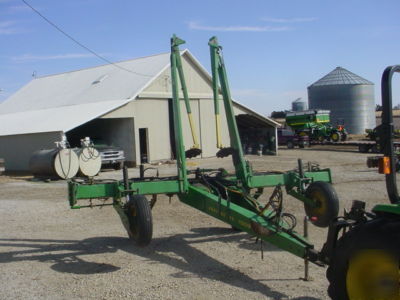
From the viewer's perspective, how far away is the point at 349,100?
4975cm

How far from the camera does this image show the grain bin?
1958 cm

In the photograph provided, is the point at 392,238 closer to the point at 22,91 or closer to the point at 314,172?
the point at 314,172

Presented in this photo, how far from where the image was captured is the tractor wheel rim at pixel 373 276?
13.3ft

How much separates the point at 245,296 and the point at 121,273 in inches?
72.4

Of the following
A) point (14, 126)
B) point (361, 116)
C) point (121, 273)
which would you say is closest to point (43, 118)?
point (14, 126)

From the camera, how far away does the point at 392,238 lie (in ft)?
13.4

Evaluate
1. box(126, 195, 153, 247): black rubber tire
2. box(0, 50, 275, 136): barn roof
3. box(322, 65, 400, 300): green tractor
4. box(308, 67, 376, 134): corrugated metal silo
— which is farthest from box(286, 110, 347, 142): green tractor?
box(322, 65, 400, 300): green tractor

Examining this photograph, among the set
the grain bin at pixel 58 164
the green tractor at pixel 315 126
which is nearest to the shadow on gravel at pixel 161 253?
the grain bin at pixel 58 164

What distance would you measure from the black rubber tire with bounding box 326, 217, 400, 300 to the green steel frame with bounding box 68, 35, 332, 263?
101cm

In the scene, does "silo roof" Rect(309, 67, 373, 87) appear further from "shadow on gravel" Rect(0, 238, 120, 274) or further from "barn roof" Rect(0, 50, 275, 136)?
"shadow on gravel" Rect(0, 238, 120, 274)

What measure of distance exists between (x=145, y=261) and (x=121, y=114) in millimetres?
18824

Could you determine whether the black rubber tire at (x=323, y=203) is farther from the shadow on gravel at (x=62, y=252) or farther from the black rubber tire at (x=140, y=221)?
the shadow on gravel at (x=62, y=252)

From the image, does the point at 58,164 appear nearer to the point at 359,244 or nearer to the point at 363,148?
the point at 359,244

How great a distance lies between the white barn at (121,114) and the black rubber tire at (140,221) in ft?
52.7
